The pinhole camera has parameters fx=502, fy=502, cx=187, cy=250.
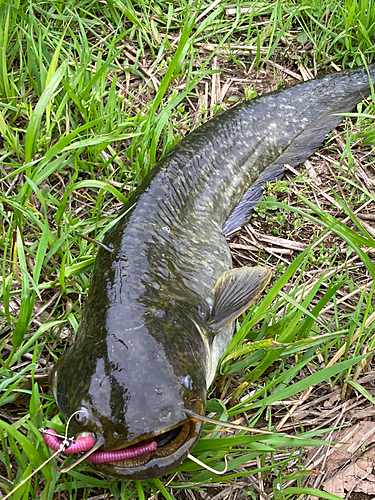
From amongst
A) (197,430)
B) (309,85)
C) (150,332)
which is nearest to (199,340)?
(150,332)

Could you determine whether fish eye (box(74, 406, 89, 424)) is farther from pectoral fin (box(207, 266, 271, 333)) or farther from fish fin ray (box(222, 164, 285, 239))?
fish fin ray (box(222, 164, 285, 239))

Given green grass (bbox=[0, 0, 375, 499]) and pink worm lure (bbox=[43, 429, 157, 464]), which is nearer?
pink worm lure (bbox=[43, 429, 157, 464])

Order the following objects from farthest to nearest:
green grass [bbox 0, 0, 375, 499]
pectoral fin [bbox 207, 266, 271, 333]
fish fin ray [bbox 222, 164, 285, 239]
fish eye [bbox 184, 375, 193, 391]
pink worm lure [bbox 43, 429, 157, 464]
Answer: fish fin ray [bbox 222, 164, 285, 239], pectoral fin [bbox 207, 266, 271, 333], green grass [bbox 0, 0, 375, 499], fish eye [bbox 184, 375, 193, 391], pink worm lure [bbox 43, 429, 157, 464]

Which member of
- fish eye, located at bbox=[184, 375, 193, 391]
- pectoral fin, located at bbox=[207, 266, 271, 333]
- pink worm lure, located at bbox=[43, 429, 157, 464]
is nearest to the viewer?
pink worm lure, located at bbox=[43, 429, 157, 464]

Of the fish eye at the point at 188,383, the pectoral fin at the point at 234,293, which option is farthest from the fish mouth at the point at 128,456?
the pectoral fin at the point at 234,293

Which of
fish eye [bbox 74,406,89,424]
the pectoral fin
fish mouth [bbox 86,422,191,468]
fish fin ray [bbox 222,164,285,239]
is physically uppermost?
fish eye [bbox 74,406,89,424]

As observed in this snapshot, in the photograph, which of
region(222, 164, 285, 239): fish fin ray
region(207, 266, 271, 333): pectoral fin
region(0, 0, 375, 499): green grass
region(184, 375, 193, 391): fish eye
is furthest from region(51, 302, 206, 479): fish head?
region(222, 164, 285, 239): fish fin ray

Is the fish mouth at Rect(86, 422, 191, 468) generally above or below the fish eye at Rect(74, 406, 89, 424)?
below

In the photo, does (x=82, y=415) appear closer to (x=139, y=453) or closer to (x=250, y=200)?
(x=139, y=453)
